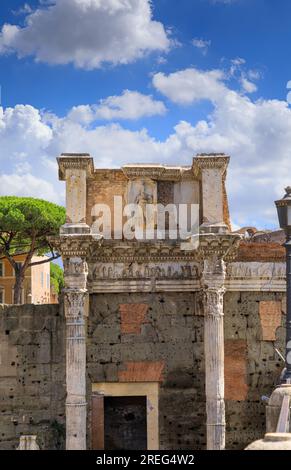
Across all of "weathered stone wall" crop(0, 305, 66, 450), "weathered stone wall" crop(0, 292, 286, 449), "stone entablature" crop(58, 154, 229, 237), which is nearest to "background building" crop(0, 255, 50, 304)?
"weathered stone wall" crop(0, 305, 66, 450)

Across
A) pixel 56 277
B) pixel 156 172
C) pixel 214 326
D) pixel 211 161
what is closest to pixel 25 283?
pixel 56 277

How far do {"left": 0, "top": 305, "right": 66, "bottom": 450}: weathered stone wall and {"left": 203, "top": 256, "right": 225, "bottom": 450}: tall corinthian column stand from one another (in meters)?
3.22

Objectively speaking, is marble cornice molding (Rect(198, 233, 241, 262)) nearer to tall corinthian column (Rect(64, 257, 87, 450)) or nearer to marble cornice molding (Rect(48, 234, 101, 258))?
marble cornice molding (Rect(48, 234, 101, 258))

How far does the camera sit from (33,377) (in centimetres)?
1605

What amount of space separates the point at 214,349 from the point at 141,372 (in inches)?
68.6

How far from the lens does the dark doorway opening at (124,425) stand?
1588 centimetres

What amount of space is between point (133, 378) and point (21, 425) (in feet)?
8.65

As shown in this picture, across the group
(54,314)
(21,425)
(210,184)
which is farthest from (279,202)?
(21,425)

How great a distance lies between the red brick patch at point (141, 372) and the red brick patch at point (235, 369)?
53.9 inches

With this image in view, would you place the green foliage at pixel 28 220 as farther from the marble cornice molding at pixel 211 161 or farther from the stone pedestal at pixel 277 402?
the stone pedestal at pixel 277 402

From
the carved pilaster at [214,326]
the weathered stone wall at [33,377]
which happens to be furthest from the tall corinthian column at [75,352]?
the carved pilaster at [214,326]

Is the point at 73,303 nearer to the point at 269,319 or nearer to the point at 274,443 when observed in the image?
the point at 269,319

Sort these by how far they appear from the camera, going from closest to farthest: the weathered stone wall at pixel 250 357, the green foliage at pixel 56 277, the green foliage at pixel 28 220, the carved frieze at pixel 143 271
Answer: the carved frieze at pixel 143 271
the weathered stone wall at pixel 250 357
the green foliage at pixel 28 220
the green foliage at pixel 56 277

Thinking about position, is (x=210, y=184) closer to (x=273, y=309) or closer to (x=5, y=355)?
(x=273, y=309)
